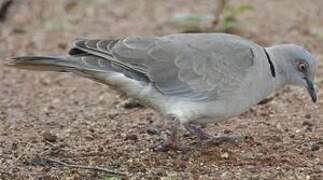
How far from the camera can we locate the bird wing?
18.0ft

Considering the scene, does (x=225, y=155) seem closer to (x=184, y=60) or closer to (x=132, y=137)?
(x=184, y=60)

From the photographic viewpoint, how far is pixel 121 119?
6.67 metres

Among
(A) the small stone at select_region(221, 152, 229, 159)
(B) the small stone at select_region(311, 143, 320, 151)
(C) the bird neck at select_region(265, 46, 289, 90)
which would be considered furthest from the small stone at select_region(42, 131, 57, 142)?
(B) the small stone at select_region(311, 143, 320, 151)

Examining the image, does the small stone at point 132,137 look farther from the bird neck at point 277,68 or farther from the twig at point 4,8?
the twig at point 4,8

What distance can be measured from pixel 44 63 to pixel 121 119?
4.86 ft

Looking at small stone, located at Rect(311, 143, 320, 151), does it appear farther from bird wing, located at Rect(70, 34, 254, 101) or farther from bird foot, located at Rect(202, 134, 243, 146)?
bird wing, located at Rect(70, 34, 254, 101)

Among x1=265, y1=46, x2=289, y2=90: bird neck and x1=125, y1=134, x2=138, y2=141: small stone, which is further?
x1=125, y1=134, x2=138, y2=141: small stone

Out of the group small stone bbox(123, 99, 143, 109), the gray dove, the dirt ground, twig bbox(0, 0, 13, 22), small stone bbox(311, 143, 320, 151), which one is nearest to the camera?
the dirt ground

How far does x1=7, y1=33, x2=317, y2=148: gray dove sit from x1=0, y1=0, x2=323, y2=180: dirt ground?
33 centimetres

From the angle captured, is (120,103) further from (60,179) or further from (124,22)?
(124,22)

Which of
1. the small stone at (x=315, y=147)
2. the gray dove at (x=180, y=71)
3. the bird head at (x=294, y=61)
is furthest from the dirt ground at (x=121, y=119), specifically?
the bird head at (x=294, y=61)

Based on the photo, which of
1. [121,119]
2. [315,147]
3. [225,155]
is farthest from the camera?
[121,119]

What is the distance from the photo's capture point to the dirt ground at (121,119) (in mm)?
5262

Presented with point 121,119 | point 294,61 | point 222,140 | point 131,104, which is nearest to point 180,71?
point 222,140
